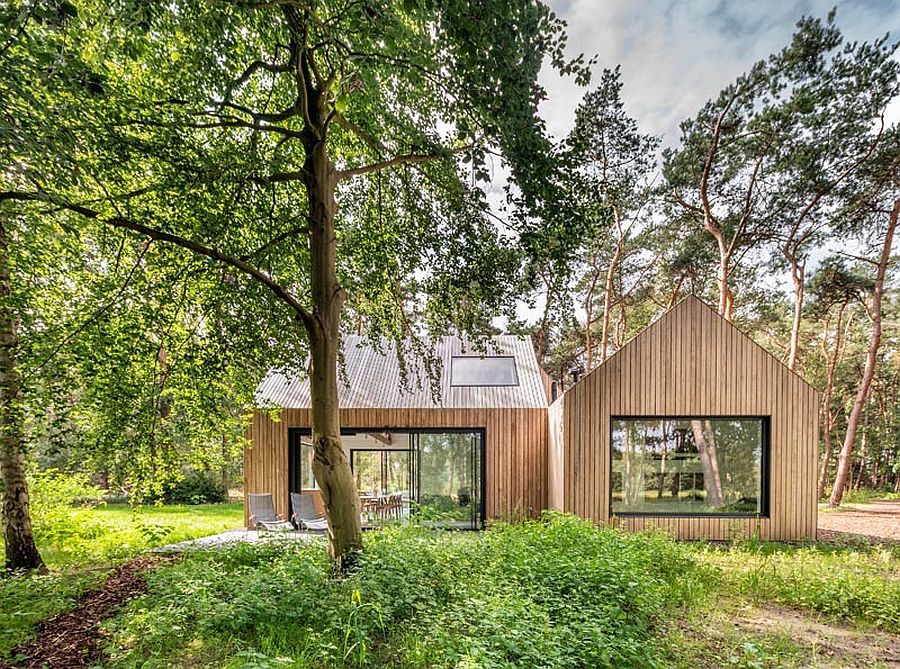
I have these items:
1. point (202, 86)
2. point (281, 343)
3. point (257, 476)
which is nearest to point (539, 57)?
point (202, 86)

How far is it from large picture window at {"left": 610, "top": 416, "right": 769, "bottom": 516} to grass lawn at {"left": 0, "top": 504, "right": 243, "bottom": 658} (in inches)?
272

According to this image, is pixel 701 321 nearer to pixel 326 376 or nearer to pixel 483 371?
pixel 483 371

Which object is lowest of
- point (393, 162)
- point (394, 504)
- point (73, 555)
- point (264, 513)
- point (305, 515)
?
point (394, 504)

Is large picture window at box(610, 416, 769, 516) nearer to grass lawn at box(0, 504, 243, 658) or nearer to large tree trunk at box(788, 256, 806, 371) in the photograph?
large tree trunk at box(788, 256, 806, 371)

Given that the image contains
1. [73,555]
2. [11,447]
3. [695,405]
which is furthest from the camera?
[695,405]

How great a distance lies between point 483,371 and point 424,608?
6.78 m

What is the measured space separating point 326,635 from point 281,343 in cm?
318

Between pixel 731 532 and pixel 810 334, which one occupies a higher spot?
pixel 810 334

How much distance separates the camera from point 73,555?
5.96 metres

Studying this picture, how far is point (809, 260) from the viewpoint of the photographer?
484 inches

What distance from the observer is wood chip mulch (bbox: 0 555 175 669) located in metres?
3.08

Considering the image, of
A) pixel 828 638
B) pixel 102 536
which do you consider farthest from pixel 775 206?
pixel 102 536

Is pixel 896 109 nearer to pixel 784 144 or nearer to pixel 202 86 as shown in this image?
pixel 784 144

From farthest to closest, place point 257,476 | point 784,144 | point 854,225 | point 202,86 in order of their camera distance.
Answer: point 854,225 < point 784,144 < point 257,476 < point 202,86
